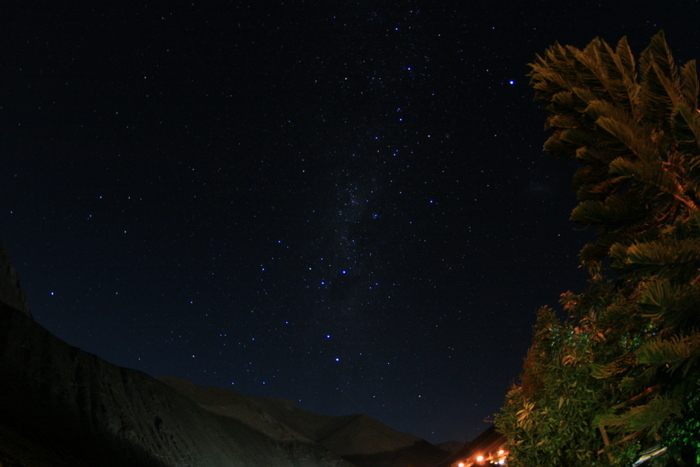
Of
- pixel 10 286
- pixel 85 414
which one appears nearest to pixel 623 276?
pixel 85 414

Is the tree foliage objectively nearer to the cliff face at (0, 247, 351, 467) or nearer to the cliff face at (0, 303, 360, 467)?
the cliff face at (0, 247, 351, 467)

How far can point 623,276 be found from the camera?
A: 3.73 meters

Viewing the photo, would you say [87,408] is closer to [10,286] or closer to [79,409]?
[79,409]

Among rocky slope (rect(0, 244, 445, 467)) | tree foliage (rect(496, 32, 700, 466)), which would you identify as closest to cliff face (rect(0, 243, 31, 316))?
rocky slope (rect(0, 244, 445, 467))

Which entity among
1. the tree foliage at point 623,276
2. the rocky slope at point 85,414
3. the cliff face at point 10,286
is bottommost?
the tree foliage at point 623,276

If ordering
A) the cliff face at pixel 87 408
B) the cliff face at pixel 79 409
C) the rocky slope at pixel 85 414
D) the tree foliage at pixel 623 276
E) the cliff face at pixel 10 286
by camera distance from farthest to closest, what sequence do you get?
1. the cliff face at pixel 10 286
2. the cliff face at pixel 87 408
3. the cliff face at pixel 79 409
4. the rocky slope at pixel 85 414
5. the tree foliage at pixel 623 276

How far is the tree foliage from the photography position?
2.83 m

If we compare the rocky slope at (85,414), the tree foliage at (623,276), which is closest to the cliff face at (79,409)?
the rocky slope at (85,414)

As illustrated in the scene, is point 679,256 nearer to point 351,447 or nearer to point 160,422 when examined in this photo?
point 160,422

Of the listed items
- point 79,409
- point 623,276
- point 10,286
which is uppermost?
point 10,286

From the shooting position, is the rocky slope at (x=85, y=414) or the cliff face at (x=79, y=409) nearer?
the rocky slope at (x=85, y=414)

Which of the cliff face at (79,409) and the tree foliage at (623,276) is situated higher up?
the cliff face at (79,409)

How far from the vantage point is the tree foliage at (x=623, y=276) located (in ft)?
9.29

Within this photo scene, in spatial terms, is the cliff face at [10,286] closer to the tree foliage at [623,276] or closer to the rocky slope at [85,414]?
the rocky slope at [85,414]
